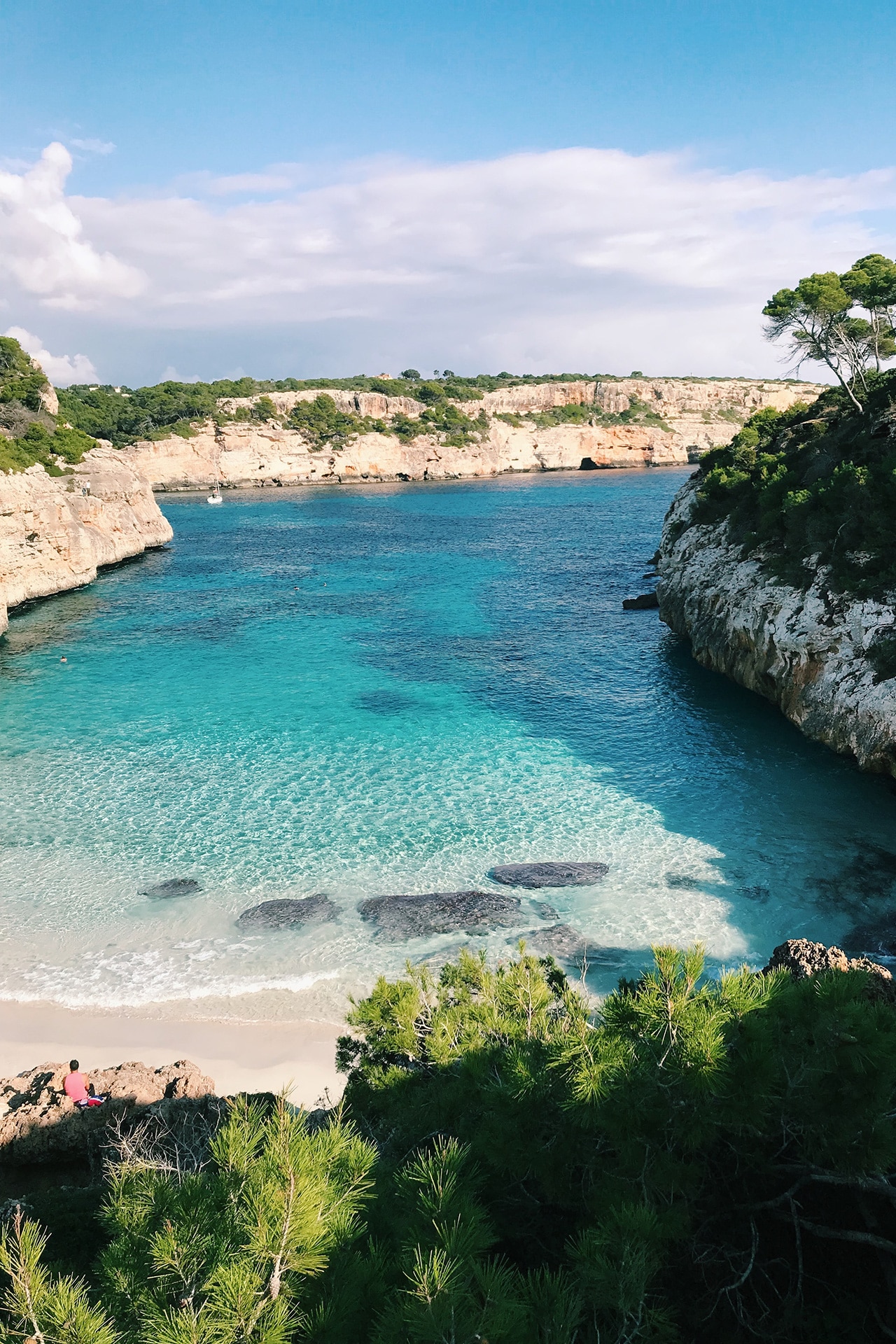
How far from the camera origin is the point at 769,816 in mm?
18250

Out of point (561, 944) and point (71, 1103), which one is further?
point (561, 944)

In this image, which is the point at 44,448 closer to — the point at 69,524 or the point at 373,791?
the point at 69,524

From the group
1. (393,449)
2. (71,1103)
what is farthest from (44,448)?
(393,449)

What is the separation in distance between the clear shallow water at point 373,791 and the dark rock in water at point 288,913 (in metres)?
0.25

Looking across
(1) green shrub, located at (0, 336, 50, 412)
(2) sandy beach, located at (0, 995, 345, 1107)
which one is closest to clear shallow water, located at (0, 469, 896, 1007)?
(2) sandy beach, located at (0, 995, 345, 1107)

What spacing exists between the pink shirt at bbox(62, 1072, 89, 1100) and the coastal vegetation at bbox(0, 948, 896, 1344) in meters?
3.12

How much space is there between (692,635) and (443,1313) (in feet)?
91.5

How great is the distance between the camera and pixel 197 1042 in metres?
12.1

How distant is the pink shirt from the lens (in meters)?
9.20

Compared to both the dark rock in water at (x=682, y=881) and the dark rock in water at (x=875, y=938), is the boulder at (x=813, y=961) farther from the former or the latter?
the dark rock in water at (x=682, y=881)

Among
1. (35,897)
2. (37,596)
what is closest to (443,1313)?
(35,897)

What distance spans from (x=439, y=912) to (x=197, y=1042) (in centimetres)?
490

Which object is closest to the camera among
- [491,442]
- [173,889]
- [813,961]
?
[813,961]

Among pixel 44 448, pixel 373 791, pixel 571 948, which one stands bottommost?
pixel 571 948
